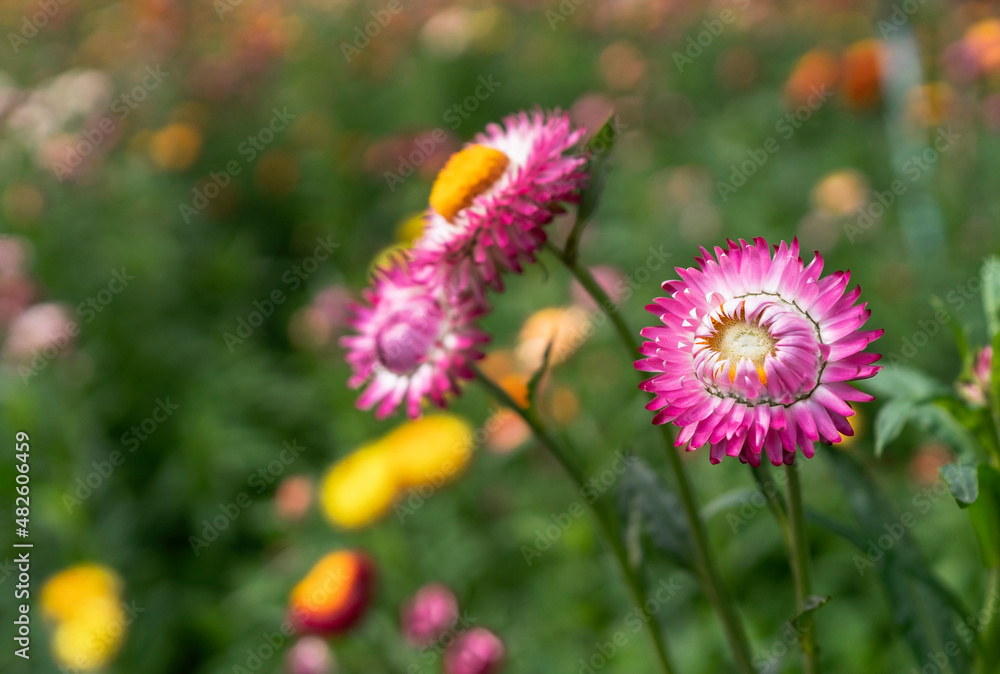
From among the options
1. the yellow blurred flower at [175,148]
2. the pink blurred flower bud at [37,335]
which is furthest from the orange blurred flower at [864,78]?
the yellow blurred flower at [175,148]

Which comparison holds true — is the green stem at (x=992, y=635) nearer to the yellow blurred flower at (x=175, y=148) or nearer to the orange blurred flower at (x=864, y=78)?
the orange blurred flower at (x=864, y=78)

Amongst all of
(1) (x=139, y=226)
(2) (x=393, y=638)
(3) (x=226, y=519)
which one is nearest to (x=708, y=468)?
(2) (x=393, y=638)

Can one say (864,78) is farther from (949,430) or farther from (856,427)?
(949,430)

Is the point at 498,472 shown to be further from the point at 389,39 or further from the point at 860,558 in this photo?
the point at 389,39

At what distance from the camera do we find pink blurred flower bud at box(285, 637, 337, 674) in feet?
5.95

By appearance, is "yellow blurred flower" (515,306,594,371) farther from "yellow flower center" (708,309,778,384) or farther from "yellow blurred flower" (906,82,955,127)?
"yellow flower center" (708,309,778,384)

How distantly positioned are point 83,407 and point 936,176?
10.2ft

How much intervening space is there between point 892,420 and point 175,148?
4263mm

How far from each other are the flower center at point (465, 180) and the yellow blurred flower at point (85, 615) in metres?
1.80

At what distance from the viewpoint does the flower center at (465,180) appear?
0.95m

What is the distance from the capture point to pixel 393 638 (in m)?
2.07

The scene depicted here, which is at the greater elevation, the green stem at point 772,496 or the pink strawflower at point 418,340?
the pink strawflower at point 418,340

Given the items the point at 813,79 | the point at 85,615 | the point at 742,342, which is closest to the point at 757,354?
the point at 742,342

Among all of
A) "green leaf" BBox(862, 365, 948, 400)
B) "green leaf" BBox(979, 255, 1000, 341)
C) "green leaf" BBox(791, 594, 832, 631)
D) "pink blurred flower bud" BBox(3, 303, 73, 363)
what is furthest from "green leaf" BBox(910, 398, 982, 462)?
"pink blurred flower bud" BBox(3, 303, 73, 363)
